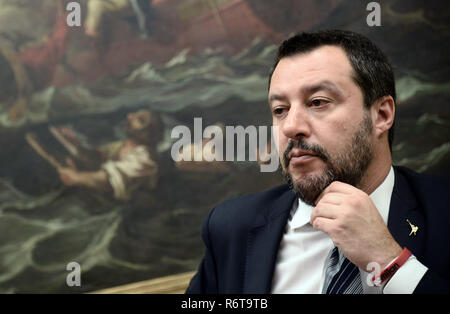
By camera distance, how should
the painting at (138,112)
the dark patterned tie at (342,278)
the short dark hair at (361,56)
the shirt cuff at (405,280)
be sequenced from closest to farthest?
the shirt cuff at (405,280), the dark patterned tie at (342,278), the short dark hair at (361,56), the painting at (138,112)

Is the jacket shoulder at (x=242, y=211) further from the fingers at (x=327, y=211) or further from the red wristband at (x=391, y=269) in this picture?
the red wristband at (x=391, y=269)

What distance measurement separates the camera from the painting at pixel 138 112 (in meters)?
3.68

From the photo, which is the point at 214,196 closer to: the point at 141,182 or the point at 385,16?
the point at 141,182

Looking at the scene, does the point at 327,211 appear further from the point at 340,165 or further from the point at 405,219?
the point at 405,219

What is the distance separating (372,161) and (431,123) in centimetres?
341

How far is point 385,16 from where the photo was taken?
466cm

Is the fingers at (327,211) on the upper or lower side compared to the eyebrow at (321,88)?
lower

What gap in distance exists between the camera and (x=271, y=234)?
190 centimetres

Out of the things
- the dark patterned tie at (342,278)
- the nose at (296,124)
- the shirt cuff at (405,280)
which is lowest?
the shirt cuff at (405,280)

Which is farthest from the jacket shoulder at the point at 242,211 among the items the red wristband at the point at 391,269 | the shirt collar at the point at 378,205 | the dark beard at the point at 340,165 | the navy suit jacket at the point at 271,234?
the red wristband at the point at 391,269

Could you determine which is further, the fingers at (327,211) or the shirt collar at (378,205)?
the shirt collar at (378,205)

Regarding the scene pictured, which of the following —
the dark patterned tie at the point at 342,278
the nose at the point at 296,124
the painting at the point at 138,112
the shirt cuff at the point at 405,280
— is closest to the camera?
the shirt cuff at the point at 405,280

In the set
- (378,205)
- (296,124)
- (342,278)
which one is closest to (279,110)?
(296,124)

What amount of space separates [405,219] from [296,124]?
0.58 metres
